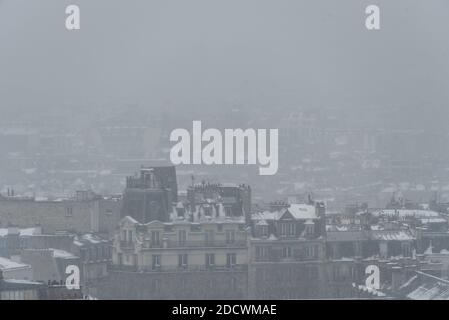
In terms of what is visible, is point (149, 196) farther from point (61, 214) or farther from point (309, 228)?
point (309, 228)

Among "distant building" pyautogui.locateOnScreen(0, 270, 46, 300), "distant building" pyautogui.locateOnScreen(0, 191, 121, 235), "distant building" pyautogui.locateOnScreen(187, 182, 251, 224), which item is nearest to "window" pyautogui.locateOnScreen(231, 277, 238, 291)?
"distant building" pyautogui.locateOnScreen(187, 182, 251, 224)

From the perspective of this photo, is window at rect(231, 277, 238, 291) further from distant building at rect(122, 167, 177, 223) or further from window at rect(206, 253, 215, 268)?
distant building at rect(122, 167, 177, 223)

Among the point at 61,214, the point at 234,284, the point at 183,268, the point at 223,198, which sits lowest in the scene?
the point at 234,284

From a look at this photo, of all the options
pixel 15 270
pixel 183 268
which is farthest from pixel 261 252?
pixel 15 270

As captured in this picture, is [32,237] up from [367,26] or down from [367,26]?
down

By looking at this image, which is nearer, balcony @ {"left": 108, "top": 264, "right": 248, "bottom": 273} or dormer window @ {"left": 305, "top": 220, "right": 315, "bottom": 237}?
balcony @ {"left": 108, "top": 264, "right": 248, "bottom": 273}

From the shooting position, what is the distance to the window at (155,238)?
14.7 m

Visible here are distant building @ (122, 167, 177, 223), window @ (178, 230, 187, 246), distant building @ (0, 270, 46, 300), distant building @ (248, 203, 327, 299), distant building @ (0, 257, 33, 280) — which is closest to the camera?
distant building @ (0, 270, 46, 300)

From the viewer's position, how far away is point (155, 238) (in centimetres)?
1471

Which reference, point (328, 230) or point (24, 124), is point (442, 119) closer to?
point (328, 230)

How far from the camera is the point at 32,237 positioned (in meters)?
14.7

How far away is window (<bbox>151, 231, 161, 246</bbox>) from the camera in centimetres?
1470
